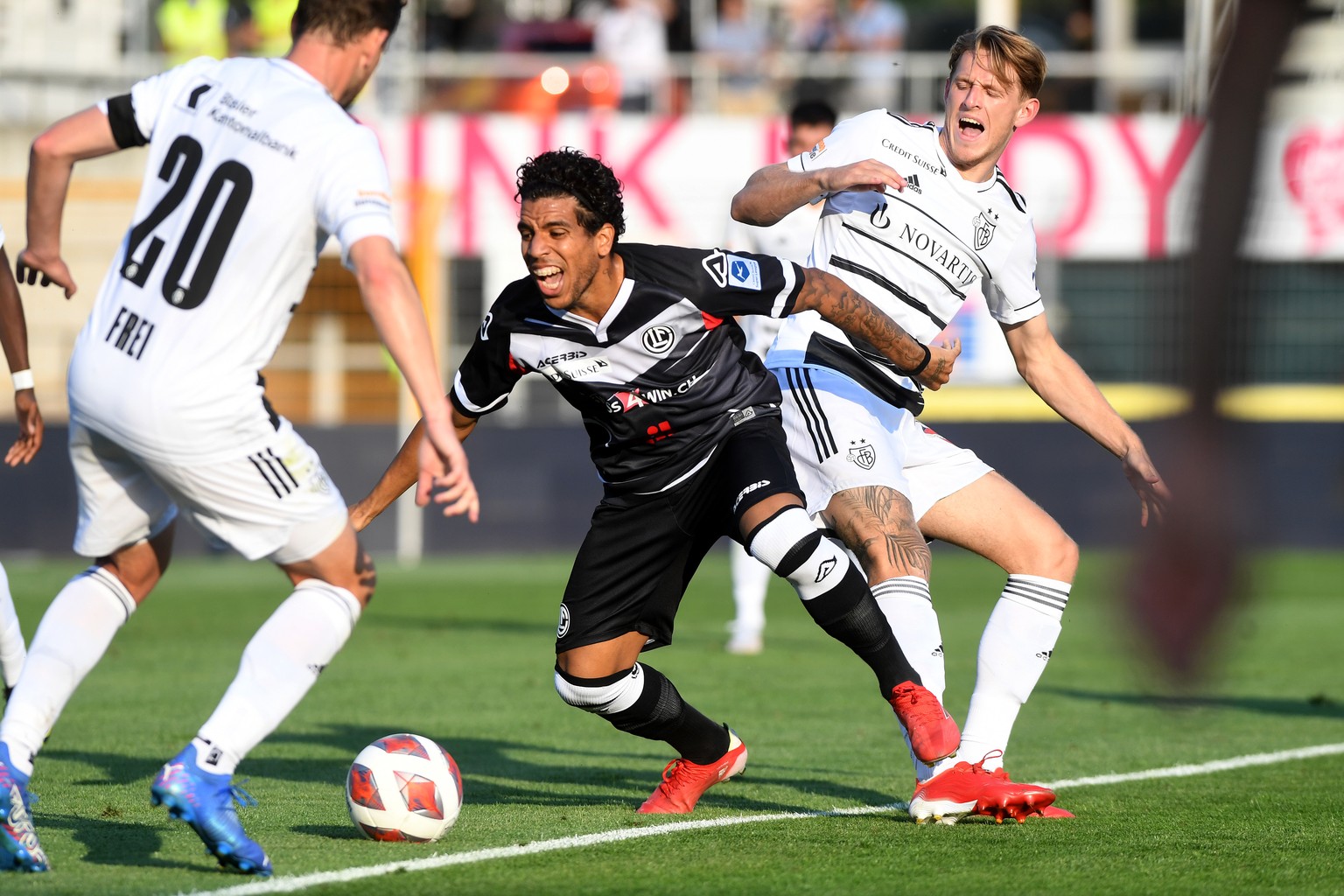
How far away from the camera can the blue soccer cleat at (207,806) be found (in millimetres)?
3508

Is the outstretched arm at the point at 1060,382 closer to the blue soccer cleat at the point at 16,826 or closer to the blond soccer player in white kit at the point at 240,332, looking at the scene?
the blond soccer player in white kit at the point at 240,332

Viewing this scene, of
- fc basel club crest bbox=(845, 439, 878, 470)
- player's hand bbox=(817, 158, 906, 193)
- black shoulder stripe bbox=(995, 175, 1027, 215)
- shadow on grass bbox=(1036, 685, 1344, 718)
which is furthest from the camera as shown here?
shadow on grass bbox=(1036, 685, 1344, 718)

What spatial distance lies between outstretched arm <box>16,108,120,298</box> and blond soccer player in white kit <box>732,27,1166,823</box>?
1.92 m

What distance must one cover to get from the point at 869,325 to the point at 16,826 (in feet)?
8.58

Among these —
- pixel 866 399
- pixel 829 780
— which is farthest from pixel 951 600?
pixel 866 399

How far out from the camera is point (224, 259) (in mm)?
3691

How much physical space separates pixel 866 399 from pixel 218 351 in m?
2.16

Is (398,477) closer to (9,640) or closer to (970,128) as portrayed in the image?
(9,640)

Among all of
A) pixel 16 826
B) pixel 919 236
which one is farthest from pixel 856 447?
pixel 16 826

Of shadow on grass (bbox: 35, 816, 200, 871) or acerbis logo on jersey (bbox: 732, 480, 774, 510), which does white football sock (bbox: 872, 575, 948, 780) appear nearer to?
acerbis logo on jersey (bbox: 732, 480, 774, 510)

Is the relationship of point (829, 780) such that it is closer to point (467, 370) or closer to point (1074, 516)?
point (467, 370)

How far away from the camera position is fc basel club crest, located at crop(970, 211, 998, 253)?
515cm

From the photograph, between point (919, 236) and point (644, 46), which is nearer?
point (919, 236)

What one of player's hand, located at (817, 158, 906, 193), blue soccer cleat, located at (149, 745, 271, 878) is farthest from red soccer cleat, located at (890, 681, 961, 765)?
blue soccer cleat, located at (149, 745, 271, 878)
